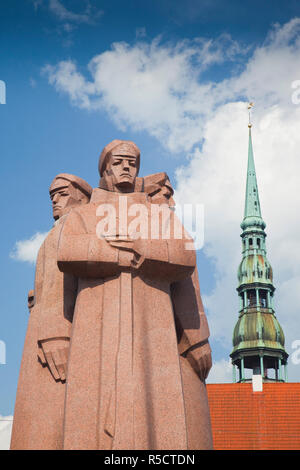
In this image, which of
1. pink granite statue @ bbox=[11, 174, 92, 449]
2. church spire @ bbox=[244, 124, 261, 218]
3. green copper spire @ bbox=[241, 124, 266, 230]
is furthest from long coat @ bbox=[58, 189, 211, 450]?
church spire @ bbox=[244, 124, 261, 218]

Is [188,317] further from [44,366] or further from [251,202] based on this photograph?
[251,202]

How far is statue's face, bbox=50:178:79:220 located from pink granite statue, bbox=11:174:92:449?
488 millimetres

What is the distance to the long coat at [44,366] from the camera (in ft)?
29.2

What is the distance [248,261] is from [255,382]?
114ft

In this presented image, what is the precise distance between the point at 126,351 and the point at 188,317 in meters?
1.64

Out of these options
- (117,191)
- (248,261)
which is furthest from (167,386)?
(248,261)

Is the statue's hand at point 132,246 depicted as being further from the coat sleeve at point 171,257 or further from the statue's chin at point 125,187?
the statue's chin at point 125,187

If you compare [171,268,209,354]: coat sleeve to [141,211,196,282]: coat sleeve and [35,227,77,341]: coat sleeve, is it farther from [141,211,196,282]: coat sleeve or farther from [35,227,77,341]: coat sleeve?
[35,227,77,341]: coat sleeve

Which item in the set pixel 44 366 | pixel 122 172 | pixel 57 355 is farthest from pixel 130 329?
pixel 122 172

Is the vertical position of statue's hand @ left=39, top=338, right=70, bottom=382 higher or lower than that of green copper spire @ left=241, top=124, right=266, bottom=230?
lower

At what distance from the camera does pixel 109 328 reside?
27.4ft

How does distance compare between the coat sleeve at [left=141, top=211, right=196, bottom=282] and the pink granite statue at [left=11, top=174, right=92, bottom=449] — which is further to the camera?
the pink granite statue at [left=11, top=174, right=92, bottom=449]

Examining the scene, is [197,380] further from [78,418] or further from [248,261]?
[248,261]

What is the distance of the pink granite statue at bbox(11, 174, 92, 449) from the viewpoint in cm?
894
